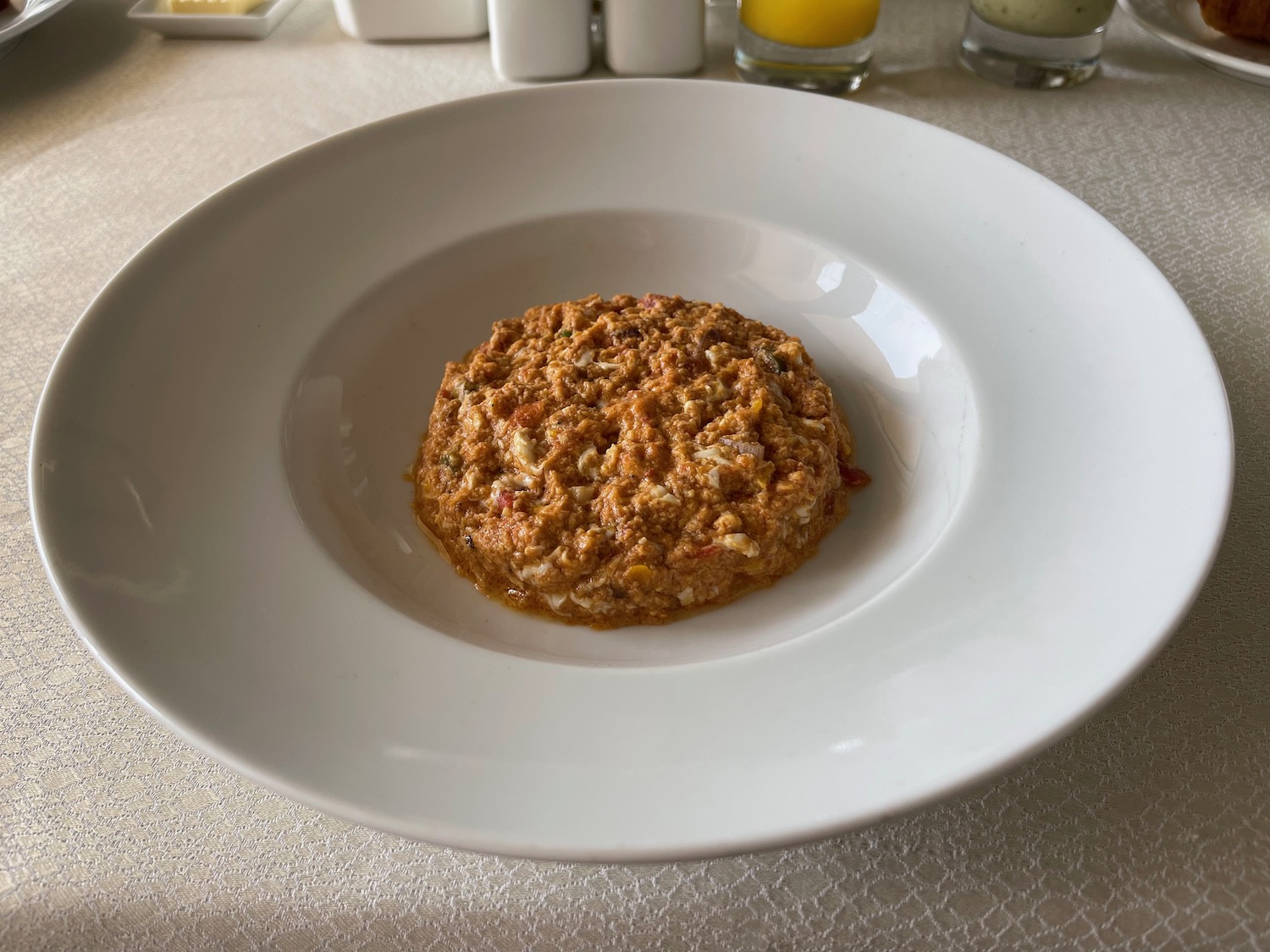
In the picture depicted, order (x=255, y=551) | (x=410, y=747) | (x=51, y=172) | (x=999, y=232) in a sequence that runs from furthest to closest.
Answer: (x=51, y=172)
(x=999, y=232)
(x=255, y=551)
(x=410, y=747)

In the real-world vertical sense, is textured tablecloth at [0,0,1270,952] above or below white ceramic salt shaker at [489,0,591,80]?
below

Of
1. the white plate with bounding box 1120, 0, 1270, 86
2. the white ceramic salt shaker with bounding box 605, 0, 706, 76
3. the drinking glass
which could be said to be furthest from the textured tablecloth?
the white ceramic salt shaker with bounding box 605, 0, 706, 76

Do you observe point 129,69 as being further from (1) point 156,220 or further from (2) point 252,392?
(2) point 252,392

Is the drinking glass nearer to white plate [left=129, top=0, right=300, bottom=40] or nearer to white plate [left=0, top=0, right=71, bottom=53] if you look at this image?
white plate [left=129, top=0, right=300, bottom=40]

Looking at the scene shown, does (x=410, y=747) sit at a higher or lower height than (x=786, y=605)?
higher

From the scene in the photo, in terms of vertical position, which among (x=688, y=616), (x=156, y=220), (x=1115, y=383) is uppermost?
(x=1115, y=383)

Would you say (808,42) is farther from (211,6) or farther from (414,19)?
(211,6)

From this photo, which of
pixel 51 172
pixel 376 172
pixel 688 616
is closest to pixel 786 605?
pixel 688 616
